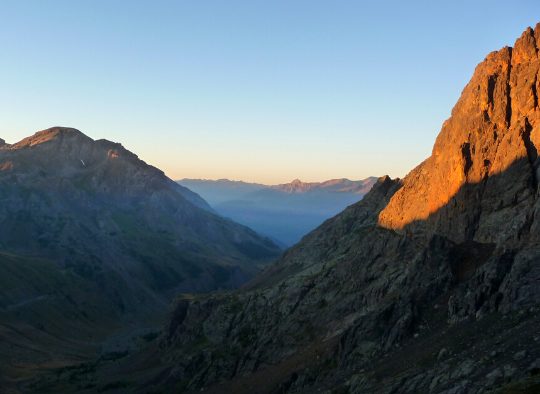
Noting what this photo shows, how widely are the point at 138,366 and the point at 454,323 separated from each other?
75.4 m

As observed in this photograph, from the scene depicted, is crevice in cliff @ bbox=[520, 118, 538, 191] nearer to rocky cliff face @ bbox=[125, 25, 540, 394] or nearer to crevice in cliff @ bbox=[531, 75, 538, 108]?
rocky cliff face @ bbox=[125, 25, 540, 394]

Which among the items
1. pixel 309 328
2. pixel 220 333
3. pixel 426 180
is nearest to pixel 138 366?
pixel 220 333

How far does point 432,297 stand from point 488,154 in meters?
23.2

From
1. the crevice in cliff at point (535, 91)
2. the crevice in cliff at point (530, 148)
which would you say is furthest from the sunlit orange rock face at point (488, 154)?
the crevice in cliff at point (535, 91)

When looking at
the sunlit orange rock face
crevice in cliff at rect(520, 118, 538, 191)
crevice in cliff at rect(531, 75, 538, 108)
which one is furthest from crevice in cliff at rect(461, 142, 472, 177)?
crevice in cliff at rect(531, 75, 538, 108)

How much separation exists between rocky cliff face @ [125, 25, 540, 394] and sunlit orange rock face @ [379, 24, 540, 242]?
20 cm

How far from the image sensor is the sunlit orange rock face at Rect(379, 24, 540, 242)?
73.8m

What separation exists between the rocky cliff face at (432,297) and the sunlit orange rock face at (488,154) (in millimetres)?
197

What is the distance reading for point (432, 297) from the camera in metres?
71.0

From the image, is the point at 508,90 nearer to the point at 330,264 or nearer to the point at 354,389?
the point at 330,264

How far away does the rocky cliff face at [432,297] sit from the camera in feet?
177

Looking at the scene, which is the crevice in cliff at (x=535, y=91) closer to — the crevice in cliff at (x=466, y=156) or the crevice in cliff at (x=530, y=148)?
the crevice in cliff at (x=530, y=148)

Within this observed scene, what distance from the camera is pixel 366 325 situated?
73.1 m

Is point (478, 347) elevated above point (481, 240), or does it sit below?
below
